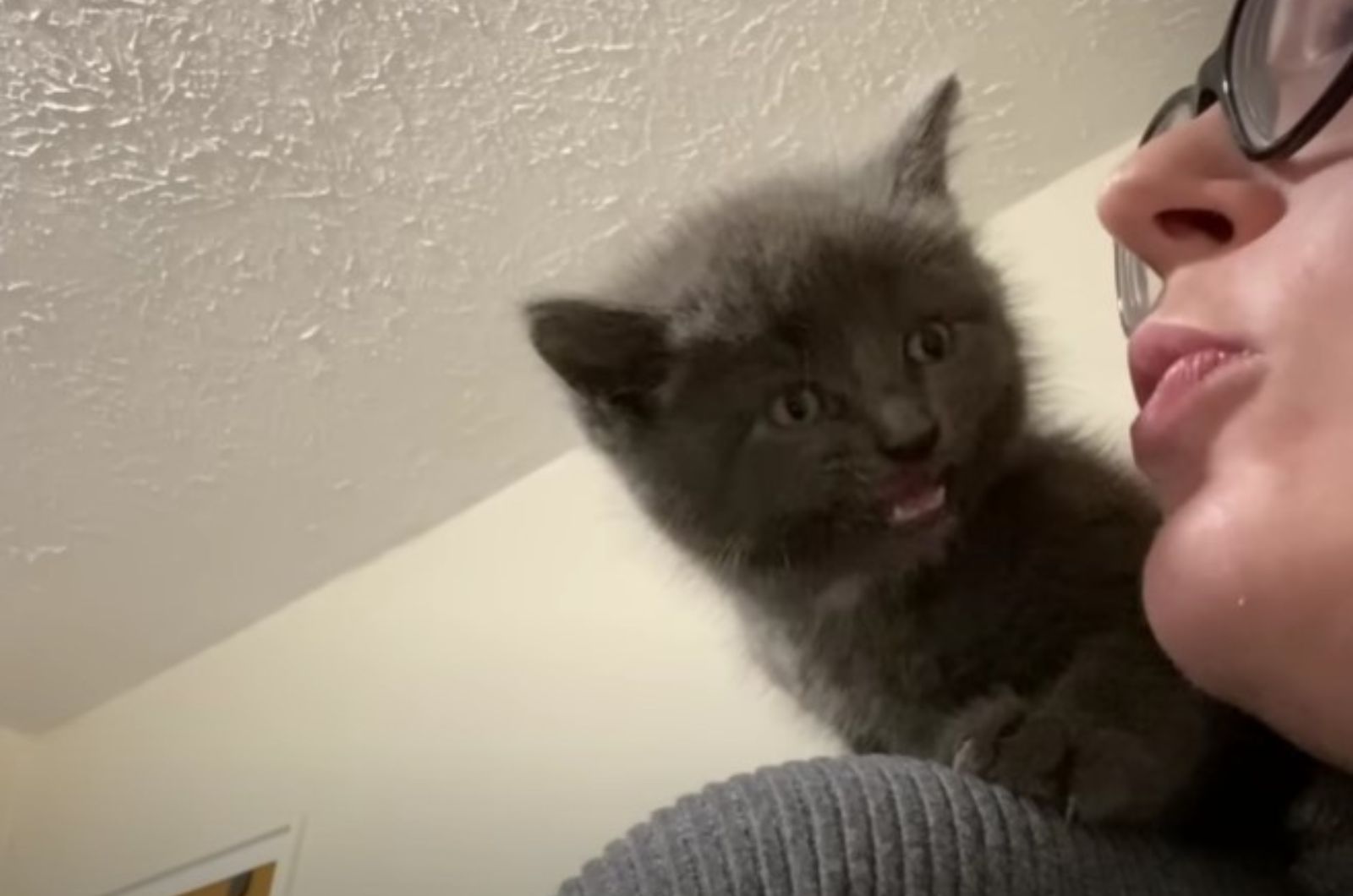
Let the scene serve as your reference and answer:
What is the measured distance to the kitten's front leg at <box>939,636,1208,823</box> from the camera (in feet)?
1.92

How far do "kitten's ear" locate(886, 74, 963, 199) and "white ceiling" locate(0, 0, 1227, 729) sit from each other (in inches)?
11.4

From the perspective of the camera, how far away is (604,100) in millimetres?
1162

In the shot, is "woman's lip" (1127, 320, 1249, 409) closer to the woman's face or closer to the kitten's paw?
the woman's face

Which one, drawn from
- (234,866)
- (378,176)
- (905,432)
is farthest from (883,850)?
(234,866)

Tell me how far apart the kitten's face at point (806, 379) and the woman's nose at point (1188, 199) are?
0.10 m

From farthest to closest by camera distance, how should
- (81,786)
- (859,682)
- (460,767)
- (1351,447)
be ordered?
(81,786)
(460,767)
(859,682)
(1351,447)

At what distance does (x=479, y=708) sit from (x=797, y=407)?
2.73 ft

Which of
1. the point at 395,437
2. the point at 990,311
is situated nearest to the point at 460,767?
the point at 395,437

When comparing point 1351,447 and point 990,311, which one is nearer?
point 1351,447

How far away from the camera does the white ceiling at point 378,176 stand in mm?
1105

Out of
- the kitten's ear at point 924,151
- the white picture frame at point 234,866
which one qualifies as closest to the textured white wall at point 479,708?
the white picture frame at point 234,866

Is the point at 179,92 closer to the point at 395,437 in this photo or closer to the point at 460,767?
the point at 395,437

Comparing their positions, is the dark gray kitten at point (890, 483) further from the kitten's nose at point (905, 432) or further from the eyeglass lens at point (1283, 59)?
the eyeglass lens at point (1283, 59)

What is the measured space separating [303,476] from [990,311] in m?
0.98
